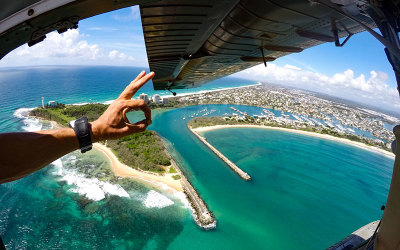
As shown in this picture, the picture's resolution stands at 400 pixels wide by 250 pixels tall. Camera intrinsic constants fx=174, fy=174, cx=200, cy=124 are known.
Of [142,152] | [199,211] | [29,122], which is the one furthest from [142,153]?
[29,122]

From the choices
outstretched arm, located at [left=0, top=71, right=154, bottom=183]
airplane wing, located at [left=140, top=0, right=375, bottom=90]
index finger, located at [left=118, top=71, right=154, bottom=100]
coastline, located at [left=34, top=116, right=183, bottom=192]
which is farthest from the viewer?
coastline, located at [left=34, top=116, right=183, bottom=192]

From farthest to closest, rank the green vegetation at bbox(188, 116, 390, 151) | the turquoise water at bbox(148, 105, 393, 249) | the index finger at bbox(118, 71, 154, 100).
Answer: the green vegetation at bbox(188, 116, 390, 151) → the turquoise water at bbox(148, 105, 393, 249) → the index finger at bbox(118, 71, 154, 100)

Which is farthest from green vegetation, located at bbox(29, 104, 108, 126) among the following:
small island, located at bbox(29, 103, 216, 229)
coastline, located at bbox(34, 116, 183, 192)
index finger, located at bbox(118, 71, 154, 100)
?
index finger, located at bbox(118, 71, 154, 100)

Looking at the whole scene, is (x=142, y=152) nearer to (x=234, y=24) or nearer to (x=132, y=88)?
(x=234, y=24)

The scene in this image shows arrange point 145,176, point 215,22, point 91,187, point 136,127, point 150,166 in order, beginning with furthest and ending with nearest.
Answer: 1. point 150,166
2. point 145,176
3. point 91,187
4. point 215,22
5. point 136,127

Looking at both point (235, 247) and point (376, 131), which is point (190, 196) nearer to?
point (235, 247)

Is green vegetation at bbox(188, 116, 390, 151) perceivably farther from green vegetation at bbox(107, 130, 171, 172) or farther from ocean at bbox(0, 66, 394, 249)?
green vegetation at bbox(107, 130, 171, 172)
